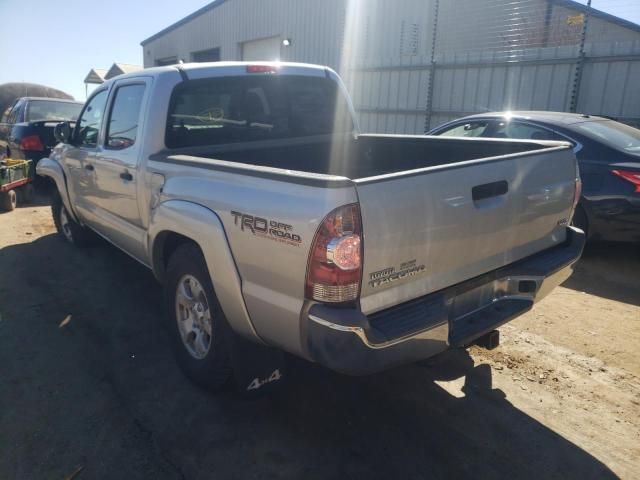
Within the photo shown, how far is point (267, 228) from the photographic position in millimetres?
2314

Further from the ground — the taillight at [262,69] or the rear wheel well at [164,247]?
the taillight at [262,69]

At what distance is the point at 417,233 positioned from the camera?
229cm

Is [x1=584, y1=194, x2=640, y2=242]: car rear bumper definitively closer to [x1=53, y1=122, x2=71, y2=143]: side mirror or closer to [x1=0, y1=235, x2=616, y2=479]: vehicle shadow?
[x1=0, y1=235, x2=616, y2=479]: vehicle shadow

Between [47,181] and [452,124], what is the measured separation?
18.0 ft

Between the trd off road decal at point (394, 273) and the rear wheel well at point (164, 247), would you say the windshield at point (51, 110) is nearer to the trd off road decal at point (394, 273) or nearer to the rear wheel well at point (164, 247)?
the rear wheel well at point (164, 247)

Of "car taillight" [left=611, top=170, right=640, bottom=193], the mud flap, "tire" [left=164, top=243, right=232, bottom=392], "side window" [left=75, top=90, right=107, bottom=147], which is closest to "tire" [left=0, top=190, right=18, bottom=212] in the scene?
"side window" [left=75, top=90, right=107, bottom=147]

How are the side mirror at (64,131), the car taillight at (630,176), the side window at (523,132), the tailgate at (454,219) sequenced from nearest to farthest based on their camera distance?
1. the tailgate at (454,219)
2. the car taillight at (630,176)
3. the side mirror at (64,131)
4. the side window at (523,132)

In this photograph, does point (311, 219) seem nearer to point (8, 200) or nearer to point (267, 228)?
point (267, 228)

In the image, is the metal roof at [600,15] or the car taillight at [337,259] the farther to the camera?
the metal roof at [600,15]

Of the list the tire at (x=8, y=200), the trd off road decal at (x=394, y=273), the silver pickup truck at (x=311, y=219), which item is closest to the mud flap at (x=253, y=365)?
the silver pickup truck at (x=311, y=219)

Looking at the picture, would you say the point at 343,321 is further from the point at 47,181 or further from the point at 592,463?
the point at 47,181

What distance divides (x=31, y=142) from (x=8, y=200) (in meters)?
1.58

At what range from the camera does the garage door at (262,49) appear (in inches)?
725

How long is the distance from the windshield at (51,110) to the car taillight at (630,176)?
9.92 meters
